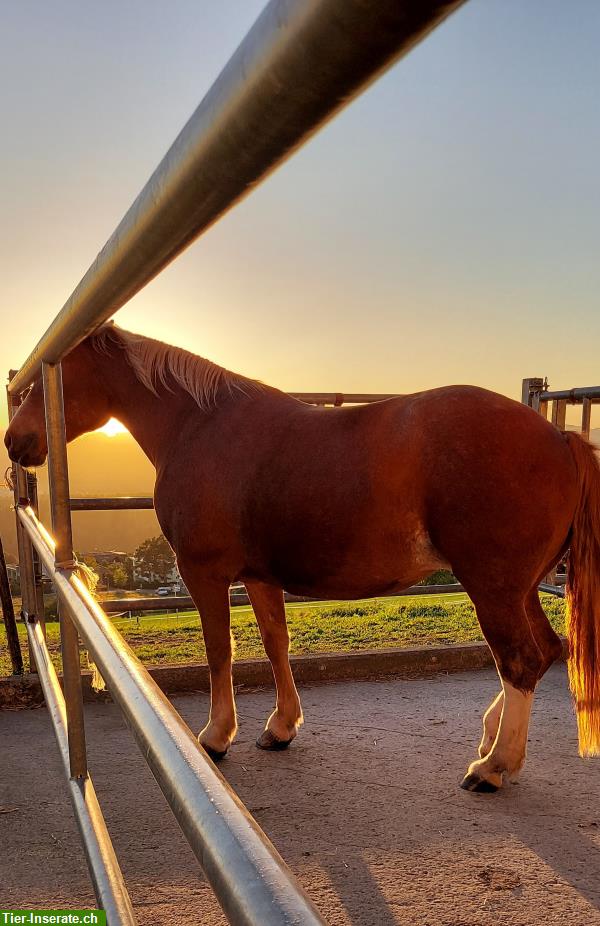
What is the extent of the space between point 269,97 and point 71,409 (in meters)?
2.97

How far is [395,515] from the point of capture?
Answer: 2.44 metres

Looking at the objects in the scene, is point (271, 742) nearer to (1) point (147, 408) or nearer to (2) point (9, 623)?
(1) point (147, 408)

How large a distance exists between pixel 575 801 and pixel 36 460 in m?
2.61

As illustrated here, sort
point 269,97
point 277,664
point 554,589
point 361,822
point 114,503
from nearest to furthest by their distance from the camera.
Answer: point 269,97, point 361,822, point 277,664, point 114,503, point 554,589

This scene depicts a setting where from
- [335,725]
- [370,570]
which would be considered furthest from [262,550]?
[335,725]

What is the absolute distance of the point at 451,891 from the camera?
182cm

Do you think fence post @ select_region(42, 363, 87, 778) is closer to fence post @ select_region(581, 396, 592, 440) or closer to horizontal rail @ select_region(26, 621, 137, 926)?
horizontal rail @ select_region(26, 621, 137, 926)

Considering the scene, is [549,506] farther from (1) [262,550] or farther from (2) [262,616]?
(2) [262,616]

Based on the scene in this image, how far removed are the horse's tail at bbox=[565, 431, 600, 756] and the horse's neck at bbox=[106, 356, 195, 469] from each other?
169 cm

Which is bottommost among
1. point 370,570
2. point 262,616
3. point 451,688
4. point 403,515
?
point 451,688

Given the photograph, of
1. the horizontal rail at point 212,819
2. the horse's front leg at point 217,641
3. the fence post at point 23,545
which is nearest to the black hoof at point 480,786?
the horse's front leg at point 217,641

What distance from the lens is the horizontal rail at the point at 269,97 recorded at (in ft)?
0.93

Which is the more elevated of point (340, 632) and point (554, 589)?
point (554, 589)

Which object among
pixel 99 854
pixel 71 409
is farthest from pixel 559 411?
pixel 99 854
